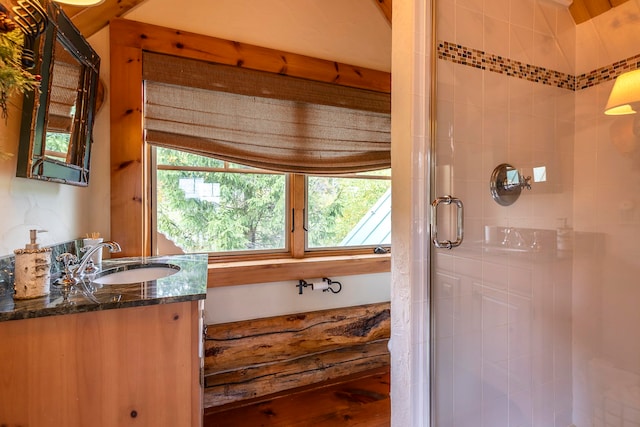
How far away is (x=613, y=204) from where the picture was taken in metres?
1.45

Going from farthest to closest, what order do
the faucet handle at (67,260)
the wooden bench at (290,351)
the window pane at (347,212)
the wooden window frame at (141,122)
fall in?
the window pane at (347,212) < the wooden bench at (290,351) < the wooden window frame at (141,122) < the faucet handle at (67,260)

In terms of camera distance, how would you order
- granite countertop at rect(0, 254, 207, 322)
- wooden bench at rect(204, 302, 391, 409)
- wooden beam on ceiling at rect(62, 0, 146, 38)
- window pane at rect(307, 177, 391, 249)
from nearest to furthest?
granite countertop at rect(0, 254, 207, 322), wooden beam on ceiling at rect(62, 0, 146, 38), wooden bench at rect(204, 302, 391, 409), window pane at rect(307, 177, 391, 249)

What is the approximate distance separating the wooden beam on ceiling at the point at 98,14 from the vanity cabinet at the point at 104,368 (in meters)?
1.43

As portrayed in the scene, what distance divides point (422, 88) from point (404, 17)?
278 millimetres

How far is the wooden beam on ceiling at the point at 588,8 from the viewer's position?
4.62 feet

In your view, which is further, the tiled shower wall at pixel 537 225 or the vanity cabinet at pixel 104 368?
the tiled shower wall at pixel 537 225

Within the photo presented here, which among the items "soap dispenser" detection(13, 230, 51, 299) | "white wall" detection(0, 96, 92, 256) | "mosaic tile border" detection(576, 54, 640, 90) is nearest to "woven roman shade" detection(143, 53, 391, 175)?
"white wall" detection(0, 96, 92, 256)

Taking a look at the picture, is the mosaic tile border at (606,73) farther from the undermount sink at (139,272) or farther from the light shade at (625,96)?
the undermount sink at (139,272)

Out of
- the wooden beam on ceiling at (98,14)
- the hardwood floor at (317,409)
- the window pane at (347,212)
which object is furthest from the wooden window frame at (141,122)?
the hardwood floor at (317,409)

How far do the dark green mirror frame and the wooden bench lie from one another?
1.13 m

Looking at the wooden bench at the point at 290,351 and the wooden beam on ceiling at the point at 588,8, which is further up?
the wooden beam on ceiling at the point at 588,8

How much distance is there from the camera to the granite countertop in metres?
0.88

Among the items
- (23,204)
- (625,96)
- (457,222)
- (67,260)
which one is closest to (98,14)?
(23,204)

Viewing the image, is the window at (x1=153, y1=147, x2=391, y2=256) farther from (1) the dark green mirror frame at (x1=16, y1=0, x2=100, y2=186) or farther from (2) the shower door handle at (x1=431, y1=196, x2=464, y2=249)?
(2) the shower door handle at (x1=431, y1=196, x2=464, y2=249)
